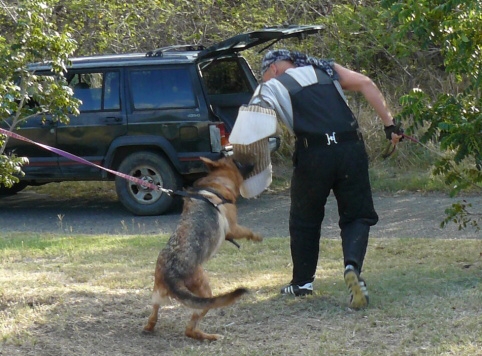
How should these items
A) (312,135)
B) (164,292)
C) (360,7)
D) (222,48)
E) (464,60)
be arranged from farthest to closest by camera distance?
(360,7) → (222,48) → (464,60) → (312,135) → (164,292)

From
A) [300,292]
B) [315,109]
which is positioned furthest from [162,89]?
[315,109]

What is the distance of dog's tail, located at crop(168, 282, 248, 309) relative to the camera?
4.69 metres

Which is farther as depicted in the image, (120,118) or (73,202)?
(73,202)

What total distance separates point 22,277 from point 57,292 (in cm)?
65

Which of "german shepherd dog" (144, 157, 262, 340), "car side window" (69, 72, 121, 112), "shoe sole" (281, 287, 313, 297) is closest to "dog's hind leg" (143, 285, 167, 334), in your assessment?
Result: "german shepherd dog" (144, 157, 262, 340)

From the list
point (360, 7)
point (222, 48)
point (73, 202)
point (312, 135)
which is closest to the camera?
point (312, 135)

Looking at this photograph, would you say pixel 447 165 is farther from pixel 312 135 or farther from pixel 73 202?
pixel 73 202

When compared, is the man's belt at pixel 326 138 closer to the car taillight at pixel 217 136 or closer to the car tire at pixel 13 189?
the car taillight at pixel 217 136

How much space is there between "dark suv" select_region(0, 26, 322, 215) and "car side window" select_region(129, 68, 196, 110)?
13 millimetres

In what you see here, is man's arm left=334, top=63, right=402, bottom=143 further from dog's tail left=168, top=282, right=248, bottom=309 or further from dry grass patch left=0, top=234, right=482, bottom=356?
dog's tail left=168, top=282, right=248, bottom=309

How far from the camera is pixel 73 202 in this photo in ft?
42.0

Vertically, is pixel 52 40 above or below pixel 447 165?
above

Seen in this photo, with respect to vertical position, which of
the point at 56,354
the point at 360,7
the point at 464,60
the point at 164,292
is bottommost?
the point at 56,354

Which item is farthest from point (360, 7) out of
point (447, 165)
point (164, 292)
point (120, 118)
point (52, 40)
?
point (164, 292)
